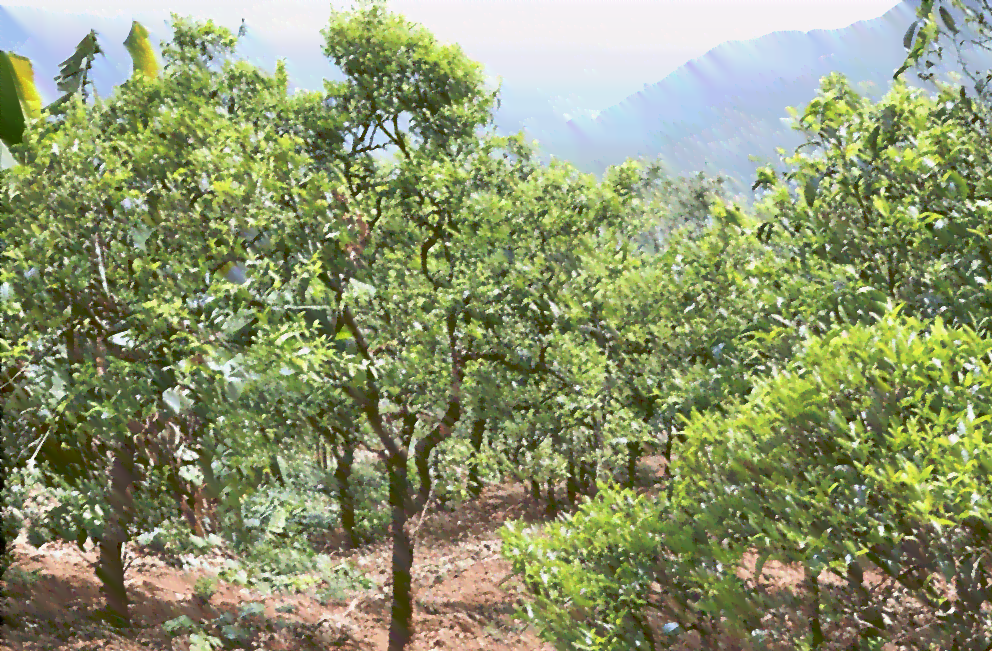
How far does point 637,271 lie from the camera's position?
41.7ft

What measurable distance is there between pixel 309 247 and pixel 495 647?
903 centimetres

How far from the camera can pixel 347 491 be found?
650 inches

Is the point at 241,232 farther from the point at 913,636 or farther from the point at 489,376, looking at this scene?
the point at 913,636

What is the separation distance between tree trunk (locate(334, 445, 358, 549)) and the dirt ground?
1423 mm

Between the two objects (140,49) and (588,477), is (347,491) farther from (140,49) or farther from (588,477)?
(140,49)

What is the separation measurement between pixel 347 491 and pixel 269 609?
3.74 meters

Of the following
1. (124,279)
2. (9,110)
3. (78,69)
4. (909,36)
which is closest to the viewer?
(909,36)

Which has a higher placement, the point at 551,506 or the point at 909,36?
the point at 909,36

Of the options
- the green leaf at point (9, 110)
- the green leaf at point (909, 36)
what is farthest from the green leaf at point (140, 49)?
the green leaf at point (909, 36)

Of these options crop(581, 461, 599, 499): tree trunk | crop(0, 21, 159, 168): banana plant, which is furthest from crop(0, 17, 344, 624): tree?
crop(581, 461, 599, 499): tree trunk

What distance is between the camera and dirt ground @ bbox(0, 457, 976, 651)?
10828 millimetres

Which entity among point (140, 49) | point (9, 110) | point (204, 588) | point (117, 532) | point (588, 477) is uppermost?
point (140, 49)

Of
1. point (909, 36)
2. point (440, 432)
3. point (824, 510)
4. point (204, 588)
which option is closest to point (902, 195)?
point (909, 36)

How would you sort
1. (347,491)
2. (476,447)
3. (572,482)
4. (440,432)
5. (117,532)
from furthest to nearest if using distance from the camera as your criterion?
(572,482)
(347,491)
(476,447)
(440,432)
(117,532)
